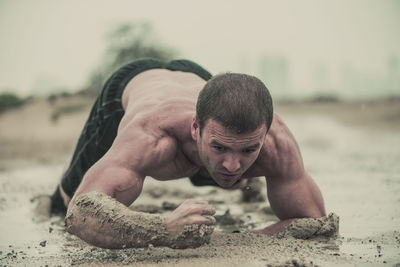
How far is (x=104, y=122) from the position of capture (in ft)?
14.2

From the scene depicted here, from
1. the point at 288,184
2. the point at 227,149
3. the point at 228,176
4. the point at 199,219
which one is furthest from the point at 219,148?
the point at 288,184

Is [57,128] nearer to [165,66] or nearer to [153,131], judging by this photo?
[165,66]

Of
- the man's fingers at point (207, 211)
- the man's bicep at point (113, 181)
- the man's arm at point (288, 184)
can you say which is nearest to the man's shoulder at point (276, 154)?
the man's arm at point (288, 184)

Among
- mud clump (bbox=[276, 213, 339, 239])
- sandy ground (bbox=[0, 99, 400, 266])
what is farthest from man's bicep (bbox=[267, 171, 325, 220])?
sandy ground (bbox=[0, 99, 400, 266])

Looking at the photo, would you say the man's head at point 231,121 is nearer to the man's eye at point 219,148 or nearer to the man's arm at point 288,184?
the man's eye at point 219,148

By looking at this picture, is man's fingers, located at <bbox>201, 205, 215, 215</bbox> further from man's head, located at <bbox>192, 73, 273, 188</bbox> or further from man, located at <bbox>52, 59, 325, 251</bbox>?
man's head, located at <bbox>192, 73, 273, 188</bbox>

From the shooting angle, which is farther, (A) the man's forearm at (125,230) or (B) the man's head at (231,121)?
(B) the man's head at (231,121)

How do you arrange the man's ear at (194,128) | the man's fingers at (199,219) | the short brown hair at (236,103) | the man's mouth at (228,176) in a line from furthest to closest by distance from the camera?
the man's ear at (194,128) → the man's mouth at (228,176) → the short brown hair at (236,103) → the man's fingers at (199,219)

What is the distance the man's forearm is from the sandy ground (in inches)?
5.1

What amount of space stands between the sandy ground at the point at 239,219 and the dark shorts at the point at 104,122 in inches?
14.6

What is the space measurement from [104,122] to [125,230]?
68.1 inches

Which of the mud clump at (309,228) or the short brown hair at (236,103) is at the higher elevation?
the short brown hair at (236,103)

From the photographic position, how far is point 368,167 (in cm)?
763

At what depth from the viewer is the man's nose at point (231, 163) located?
9.82 feet
